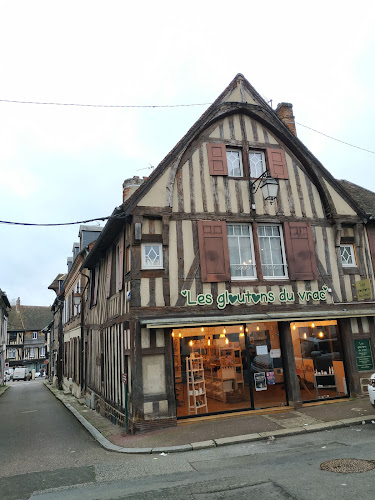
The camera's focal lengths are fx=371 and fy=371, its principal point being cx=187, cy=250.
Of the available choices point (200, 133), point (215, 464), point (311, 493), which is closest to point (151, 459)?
point (215, 464)

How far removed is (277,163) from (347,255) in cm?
346

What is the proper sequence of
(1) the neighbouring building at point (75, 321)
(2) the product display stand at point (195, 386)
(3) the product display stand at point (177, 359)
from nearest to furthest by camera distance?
(3) the product display stand at point (177, 359) < (2) the product display stand at point (195, 386) < (1) the neighbouring building at point (75, 321)

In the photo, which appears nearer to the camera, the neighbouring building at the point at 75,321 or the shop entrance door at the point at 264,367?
the shop entrance door at the point at 264,367

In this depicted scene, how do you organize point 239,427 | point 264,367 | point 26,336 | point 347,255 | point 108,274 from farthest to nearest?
point 26,336, point 108,274, point 347,255, point 264,367, point 239,427

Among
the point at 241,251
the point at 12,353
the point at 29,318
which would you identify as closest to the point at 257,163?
the point at 241,251

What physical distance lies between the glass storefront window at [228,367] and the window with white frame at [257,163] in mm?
4359

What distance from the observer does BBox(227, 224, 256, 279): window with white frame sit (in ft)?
32.4

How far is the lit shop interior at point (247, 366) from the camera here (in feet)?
30.1

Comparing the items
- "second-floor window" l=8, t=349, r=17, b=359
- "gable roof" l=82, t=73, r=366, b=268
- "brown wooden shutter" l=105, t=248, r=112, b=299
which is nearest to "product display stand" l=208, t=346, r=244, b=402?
"brown wooden shutter" l=105, t=248, r=112, b=299

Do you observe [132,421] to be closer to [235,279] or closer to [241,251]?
[235,279]

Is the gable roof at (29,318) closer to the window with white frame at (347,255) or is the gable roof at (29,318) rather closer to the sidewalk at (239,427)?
the sidewalk at (239,427)

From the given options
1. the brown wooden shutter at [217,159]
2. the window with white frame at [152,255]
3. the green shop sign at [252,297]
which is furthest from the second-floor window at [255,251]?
the brown wooden shutter at [217,159]

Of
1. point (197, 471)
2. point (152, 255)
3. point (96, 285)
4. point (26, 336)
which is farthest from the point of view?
point (26, 336)

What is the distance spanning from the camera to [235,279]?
973 centimetres
